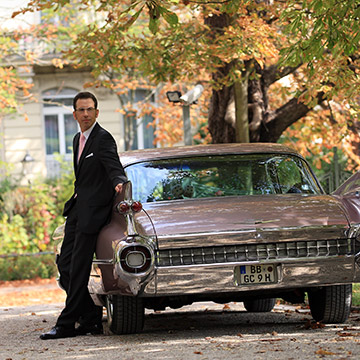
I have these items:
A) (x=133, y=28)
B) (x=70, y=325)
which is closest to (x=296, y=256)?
(x=70, y=325)

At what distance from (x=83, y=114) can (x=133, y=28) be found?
1819 centimetres

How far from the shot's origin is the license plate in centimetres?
675

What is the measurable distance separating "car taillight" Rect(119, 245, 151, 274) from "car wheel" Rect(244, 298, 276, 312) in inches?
130

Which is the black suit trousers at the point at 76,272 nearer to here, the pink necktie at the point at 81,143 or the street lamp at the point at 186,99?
the pink necktie at the point at 81,143

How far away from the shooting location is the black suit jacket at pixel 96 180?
7.42m

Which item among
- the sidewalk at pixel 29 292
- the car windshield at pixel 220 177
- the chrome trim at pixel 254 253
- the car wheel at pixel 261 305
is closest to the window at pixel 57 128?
the sidewalk at pixel 29 292

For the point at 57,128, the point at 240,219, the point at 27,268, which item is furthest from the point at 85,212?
the point at 57,128

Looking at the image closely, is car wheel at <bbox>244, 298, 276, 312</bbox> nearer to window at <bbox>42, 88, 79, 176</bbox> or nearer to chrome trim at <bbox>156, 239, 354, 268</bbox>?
chrome trim at <bbox>156, 239, 354, 268</bbox>

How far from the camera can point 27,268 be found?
20.8m

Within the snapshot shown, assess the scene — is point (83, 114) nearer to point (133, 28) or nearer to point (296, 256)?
point (296, 256)

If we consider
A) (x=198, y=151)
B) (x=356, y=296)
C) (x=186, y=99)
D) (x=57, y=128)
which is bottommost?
(x=356, y=296)

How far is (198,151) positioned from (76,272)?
1.59 metres

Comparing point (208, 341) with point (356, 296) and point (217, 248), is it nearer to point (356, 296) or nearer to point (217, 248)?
point (217, 248)

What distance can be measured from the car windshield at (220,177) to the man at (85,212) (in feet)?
1.02
